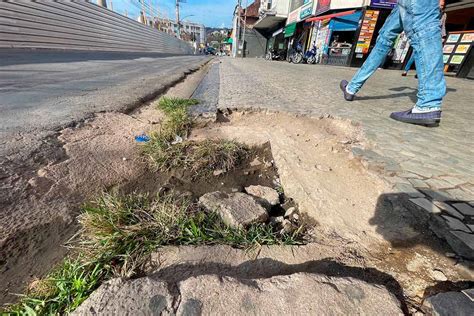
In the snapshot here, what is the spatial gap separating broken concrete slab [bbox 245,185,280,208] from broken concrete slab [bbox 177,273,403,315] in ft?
2.62

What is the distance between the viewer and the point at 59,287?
911 millimetres

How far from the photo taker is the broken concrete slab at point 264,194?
1.72m

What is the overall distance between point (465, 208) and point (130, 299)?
1838 mm

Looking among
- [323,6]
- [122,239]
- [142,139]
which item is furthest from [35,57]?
[323,6]

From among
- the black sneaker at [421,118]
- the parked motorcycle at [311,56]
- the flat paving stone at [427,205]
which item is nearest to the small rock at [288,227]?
the flat paving stone at [427,205]

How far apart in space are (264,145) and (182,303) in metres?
1.86

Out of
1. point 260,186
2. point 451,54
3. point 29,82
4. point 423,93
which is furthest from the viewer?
point 451,54

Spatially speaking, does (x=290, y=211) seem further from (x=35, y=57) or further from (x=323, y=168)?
(x=35, y=57)

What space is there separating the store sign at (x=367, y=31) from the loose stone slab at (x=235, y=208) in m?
15.0

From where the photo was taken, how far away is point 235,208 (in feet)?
4.71

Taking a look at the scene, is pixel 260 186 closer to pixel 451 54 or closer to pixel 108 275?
pixel 108 275

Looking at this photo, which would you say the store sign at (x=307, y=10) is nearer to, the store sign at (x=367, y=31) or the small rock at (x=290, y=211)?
the store sign at (x=367, y=31)

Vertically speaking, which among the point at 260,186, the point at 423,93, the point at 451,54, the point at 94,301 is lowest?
the point at 260,186

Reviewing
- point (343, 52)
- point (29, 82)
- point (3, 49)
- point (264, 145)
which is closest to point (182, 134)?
point (264, 145)
